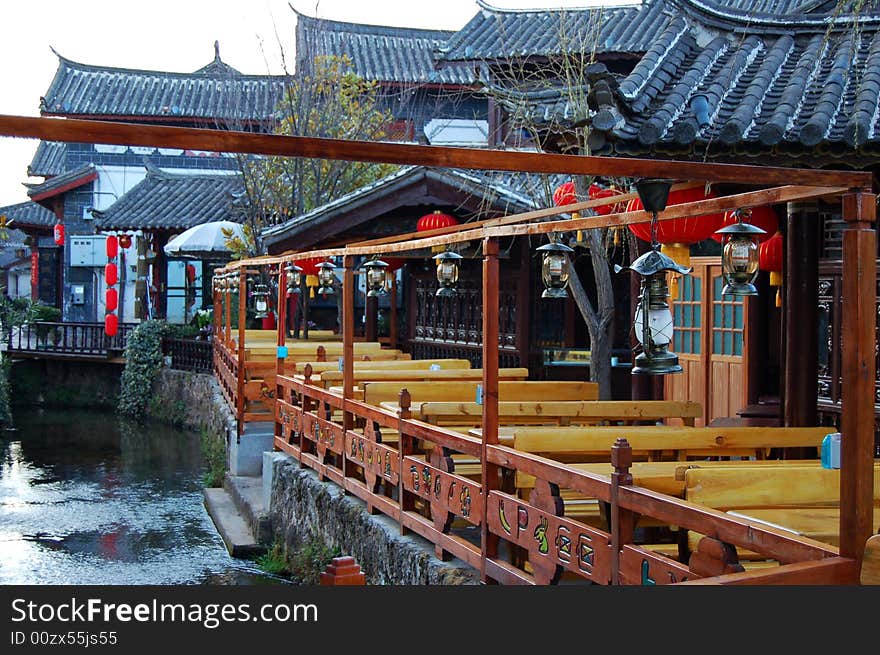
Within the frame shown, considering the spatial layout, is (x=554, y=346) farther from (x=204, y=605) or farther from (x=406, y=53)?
(x=406, y=53)

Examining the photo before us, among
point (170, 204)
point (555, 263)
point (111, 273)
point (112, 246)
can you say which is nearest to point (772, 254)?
point (555, 263)

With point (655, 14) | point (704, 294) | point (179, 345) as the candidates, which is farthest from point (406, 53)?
point (704, 294)

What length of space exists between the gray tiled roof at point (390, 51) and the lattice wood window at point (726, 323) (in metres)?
15.2

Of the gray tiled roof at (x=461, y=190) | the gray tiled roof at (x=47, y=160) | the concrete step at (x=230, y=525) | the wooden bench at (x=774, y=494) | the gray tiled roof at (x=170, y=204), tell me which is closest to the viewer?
the wooden bench at (x=774, y=494)

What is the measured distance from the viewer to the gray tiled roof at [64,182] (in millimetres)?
30578

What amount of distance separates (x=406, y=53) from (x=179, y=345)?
1112 cm

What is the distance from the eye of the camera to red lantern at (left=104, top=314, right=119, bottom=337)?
1016 inches

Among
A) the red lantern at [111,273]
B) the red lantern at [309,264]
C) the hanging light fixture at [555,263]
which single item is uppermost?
the red lantern at [111,273]

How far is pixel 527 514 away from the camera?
610 centimetres

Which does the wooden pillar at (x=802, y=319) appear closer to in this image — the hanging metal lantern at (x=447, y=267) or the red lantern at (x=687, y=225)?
the red lantern at (x=687, y=225)

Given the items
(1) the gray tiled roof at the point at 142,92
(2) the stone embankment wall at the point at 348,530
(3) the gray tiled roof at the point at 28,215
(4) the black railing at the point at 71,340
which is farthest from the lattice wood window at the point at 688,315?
(3) the gray tiled roof at the point at 28,215

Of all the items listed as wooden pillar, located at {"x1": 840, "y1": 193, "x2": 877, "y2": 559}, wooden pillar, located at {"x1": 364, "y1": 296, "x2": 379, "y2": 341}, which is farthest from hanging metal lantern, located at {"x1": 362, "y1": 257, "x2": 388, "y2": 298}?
wooden pillar, located at {"x1": 364, "y1": 296, "x2": 379, "y2": 341}

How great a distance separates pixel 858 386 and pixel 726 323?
27.9 feet

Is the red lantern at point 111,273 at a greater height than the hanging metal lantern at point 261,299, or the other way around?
the red lantern at point 111,273
